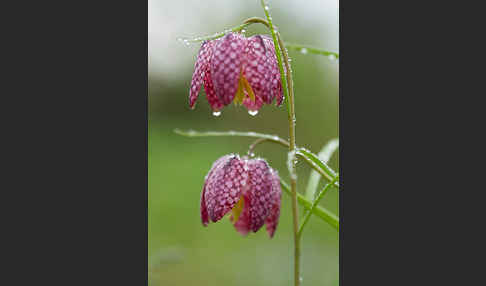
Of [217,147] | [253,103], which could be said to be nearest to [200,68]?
[253,103]

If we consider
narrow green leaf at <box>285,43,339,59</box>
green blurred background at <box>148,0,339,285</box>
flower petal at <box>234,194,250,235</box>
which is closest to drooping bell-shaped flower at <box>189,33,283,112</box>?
narrow green leaf at <box>285,43,339,59</box>

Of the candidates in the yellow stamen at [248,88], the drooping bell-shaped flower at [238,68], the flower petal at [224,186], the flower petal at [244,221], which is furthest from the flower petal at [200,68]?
the flower petal at [244,221]

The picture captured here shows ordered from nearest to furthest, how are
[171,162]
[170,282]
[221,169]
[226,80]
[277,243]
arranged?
1. [226,80]
2. [221,169]
3. [170,282]
4. [277,243]
5. [171,162]

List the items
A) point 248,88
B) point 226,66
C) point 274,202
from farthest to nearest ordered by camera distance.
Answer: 1. point 274,202
2. point 248,88
3. point 226,66

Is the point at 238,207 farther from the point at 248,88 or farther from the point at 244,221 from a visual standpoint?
the point at 248,88

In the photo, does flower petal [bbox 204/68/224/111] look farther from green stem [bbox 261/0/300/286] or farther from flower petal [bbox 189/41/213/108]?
green stem [bbox 261/0/300/286]

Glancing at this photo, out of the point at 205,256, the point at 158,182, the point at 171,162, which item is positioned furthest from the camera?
the point at 171,162

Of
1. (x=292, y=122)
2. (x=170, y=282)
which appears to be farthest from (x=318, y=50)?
(x=170, y=282)

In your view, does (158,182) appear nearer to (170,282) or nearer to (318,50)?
(170,282)
